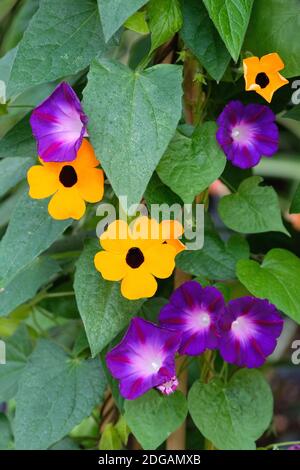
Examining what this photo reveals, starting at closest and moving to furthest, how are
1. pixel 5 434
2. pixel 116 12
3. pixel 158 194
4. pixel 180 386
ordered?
pixel 116 12 < pixel 158 194 < pixel 180 386 < pixel 5 434

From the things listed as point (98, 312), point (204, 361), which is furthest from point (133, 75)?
point (204, 361)

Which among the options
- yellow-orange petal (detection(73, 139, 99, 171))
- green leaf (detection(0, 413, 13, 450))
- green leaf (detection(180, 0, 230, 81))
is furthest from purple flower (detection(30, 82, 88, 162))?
green leaf (detection(0, 413, 13, 450))

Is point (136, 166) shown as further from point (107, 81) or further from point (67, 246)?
point (67, 246)

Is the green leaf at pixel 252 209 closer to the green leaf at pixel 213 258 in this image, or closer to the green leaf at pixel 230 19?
the green leaf at pixel 213 258

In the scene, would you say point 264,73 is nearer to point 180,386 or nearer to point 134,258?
point 134,258

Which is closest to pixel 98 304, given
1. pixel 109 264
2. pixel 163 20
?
pixel 109 264

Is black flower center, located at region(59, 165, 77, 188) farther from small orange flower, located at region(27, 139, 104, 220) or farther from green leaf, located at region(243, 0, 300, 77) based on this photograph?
green leaf, located at region(243, 0, 300, 77)

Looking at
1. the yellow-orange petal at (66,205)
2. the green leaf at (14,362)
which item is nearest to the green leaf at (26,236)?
the yellow-orange petal at (66,205)
